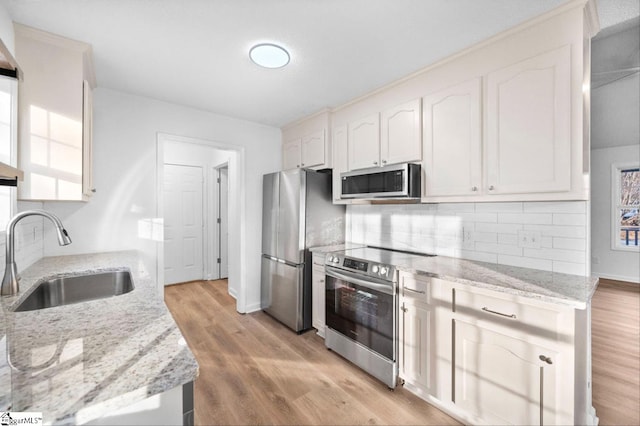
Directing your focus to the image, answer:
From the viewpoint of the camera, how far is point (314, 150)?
10.9 feet

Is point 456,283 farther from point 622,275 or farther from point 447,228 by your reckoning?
point 622,275

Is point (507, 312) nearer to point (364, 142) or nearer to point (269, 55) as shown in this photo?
point (364, 142)

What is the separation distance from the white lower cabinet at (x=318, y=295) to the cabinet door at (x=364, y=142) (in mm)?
1017

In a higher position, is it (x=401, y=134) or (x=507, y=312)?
(x=401, y=134)

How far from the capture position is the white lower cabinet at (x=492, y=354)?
137 cm

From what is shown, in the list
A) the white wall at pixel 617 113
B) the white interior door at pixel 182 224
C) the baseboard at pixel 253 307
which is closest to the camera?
the baseboard at pixel 253 307

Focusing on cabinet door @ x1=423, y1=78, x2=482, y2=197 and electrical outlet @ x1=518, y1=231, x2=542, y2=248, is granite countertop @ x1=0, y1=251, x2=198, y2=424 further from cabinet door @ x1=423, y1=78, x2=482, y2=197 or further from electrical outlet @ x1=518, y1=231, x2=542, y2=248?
electrical outlet @ x1=518, y1=231, x2=542, y2=248

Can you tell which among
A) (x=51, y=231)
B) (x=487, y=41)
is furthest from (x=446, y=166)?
(x=51, y=231)

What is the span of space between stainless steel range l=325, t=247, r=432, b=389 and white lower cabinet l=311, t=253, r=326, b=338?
0.68 feet

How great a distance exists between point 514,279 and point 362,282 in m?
1.03

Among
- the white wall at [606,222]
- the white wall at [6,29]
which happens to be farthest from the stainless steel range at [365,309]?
the white wall at [606,222]

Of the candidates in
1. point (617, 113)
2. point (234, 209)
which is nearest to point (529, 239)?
point (234, 209)

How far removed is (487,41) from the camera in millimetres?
→ 1870

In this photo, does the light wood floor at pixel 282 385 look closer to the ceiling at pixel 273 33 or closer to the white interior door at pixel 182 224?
the white interior door at pixel 182 224
